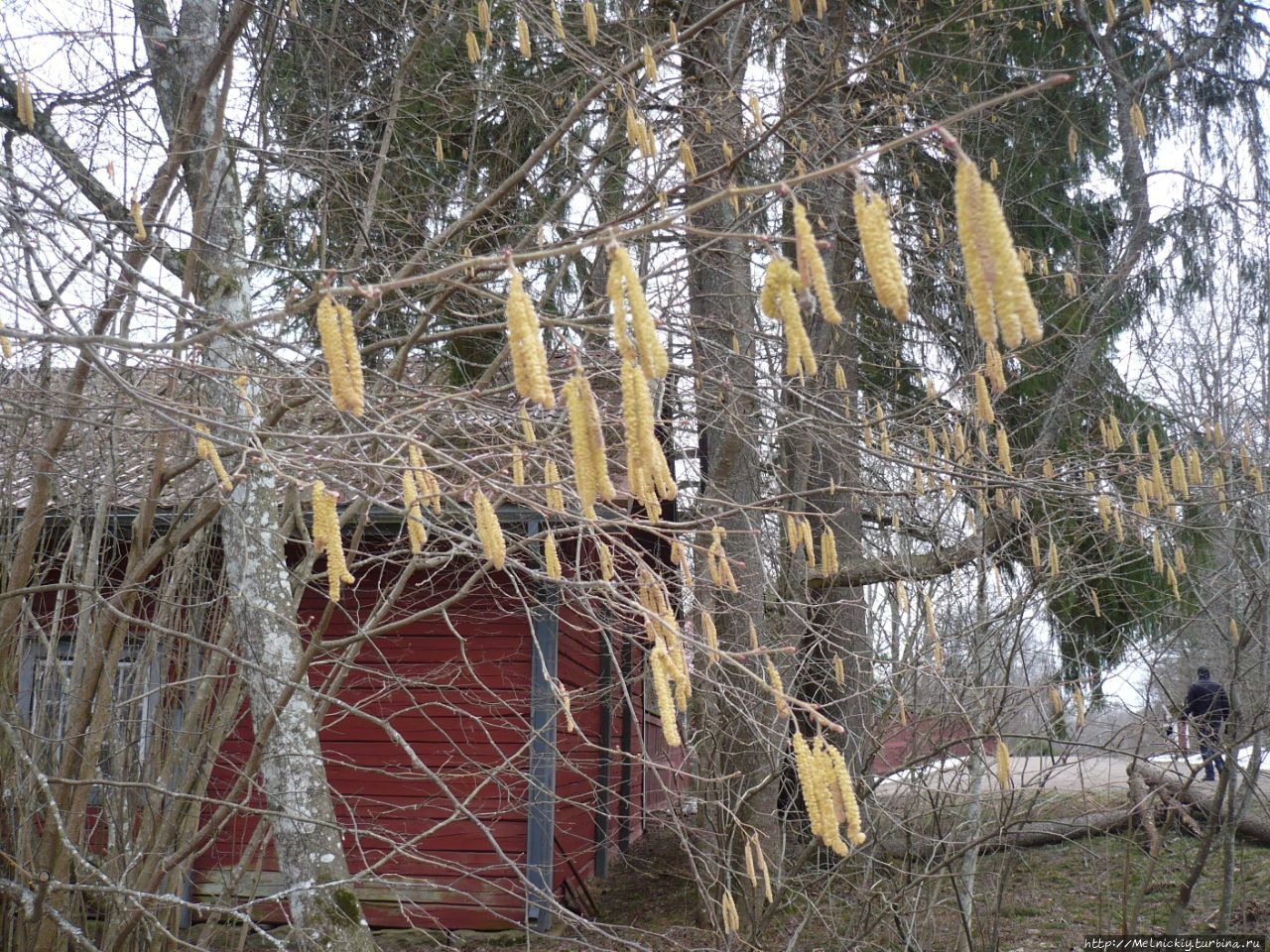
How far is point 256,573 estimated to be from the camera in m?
4.89

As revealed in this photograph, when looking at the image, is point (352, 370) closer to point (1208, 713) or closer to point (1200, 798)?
point (1208, 713)

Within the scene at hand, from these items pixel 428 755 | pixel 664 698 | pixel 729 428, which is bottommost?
pixel 428 755

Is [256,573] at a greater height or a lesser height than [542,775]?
greater

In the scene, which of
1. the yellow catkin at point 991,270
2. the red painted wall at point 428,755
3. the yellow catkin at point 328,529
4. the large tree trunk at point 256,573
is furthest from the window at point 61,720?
the yellow catkin at point 991,270

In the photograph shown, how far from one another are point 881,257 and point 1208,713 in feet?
18.9

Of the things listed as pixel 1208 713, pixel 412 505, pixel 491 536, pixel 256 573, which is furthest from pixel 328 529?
pixel 1208 713

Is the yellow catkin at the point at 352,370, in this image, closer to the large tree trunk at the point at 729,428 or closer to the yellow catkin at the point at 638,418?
the yellow catkin at the point at 638,418

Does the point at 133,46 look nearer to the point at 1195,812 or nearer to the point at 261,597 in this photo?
the point at 261,597

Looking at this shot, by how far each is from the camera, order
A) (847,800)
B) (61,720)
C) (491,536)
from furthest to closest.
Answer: (61,720)
(491,536)
(847,800)

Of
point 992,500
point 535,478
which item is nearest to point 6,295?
point 535,478

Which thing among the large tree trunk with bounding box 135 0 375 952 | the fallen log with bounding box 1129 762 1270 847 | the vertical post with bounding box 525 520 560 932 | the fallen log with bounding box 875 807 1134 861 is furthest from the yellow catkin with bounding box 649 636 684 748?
the fallen log with bounding box 1129 762 1270 847

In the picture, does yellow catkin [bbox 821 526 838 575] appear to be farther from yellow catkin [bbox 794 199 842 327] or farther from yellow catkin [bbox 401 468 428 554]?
yellow catkin [bbox 794 199 842 327]

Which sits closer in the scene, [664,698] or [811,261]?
[811,261]

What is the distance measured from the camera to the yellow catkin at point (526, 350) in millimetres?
1516
